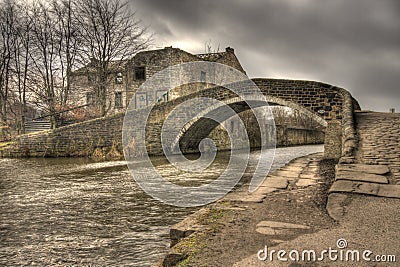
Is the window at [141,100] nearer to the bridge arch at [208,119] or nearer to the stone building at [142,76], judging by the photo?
the stone building at [142,76]

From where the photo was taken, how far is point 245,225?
2396 mm

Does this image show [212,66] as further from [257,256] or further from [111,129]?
[257,256]

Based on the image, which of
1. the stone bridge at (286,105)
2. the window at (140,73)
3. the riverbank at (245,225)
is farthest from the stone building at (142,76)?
the riverbank at (245,225)

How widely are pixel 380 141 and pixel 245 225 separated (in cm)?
473

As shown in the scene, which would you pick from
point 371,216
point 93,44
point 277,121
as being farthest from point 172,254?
point 277,121

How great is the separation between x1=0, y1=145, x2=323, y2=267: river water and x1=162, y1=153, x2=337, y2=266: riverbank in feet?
2.11

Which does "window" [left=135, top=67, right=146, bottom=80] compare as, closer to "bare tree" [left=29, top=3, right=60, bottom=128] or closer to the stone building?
the stone building

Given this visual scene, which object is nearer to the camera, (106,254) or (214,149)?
(106,254)

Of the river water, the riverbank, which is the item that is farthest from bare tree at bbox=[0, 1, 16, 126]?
the riverbank

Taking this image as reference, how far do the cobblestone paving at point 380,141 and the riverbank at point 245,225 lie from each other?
4.29 ft

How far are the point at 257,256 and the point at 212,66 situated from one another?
70.7 feet

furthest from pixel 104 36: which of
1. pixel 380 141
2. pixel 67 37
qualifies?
pixel 380 141

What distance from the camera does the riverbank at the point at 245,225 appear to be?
1896 millimetres

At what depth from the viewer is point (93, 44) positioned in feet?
54.6
